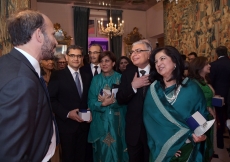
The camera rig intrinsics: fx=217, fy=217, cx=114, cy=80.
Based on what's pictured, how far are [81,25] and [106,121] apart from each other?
908 cm

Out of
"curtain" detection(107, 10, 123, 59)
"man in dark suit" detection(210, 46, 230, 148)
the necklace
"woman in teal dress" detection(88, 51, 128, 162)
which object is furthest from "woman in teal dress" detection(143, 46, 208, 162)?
"curtain" detection(107, 10, 123, 59)

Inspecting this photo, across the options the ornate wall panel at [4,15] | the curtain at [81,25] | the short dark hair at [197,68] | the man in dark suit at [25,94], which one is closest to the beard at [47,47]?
the man in dark suit at [25,94]

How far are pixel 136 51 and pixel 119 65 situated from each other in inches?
88.0

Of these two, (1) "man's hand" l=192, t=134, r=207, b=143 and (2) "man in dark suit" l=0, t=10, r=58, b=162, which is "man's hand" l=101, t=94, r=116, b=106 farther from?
(2) "man in dark suit" l=0, t=10, r=58, b=162

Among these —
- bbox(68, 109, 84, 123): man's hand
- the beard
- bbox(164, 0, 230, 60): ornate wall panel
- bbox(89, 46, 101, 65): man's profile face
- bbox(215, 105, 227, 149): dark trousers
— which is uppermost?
bbox(164, 0, 230, 60): ornate wall panel

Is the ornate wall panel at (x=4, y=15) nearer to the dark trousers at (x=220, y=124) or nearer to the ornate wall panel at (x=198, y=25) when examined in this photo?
the dark trousers at (x=220, y=124)

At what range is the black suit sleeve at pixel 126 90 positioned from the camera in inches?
106

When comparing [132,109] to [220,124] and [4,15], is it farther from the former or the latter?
[220,124]

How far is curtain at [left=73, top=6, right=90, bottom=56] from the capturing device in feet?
36.7

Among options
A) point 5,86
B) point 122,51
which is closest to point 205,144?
point 5,86

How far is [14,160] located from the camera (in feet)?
3.73

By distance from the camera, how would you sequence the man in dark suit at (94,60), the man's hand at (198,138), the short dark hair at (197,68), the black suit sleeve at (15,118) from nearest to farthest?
the black suit sleeve at (15,118), the man's hand at (198,138), the short dark hair at (197,68), the man in dark suit at (94,60)

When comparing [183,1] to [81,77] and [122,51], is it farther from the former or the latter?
[81,77]

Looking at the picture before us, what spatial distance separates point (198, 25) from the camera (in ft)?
26.7
